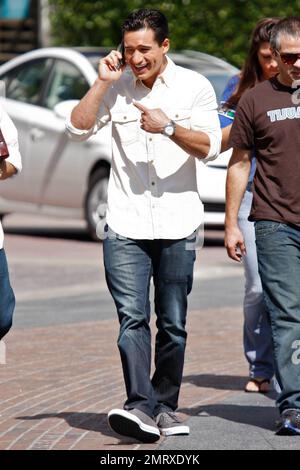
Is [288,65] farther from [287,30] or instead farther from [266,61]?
[266,61]

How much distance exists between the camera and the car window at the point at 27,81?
1534 cm

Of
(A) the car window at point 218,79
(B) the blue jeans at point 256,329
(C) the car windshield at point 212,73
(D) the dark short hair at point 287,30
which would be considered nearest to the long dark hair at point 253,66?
(B) the blue jeans at point 256,329

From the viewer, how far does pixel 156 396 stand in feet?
21.1

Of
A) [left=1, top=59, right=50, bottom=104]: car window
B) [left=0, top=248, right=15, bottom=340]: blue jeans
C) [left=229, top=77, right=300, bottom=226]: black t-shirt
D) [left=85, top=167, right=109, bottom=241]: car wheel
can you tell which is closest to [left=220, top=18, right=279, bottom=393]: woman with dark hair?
[left=229, top=77, right=300, bottom=226]: black t-shirt

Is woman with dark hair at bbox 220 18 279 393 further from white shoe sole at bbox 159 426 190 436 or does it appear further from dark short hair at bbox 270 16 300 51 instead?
white shoe sole at bbox 159 426 190 436

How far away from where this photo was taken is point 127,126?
6.24m

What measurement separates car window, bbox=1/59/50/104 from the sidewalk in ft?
19.4

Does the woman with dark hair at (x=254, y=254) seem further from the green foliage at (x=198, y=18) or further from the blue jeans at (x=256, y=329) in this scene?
the green foliage at (x=198, y=18)

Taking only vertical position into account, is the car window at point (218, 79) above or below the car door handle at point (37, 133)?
above

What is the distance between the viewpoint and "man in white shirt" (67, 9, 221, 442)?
20.2 ft

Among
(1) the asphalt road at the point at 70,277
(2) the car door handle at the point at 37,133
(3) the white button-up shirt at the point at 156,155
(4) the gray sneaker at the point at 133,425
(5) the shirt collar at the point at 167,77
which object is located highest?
(5) the shirt collar at the point at 167,77

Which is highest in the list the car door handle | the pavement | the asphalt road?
the car door handle

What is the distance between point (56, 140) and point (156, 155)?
875 centimetres

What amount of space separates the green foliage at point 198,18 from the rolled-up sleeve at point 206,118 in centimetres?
1300
